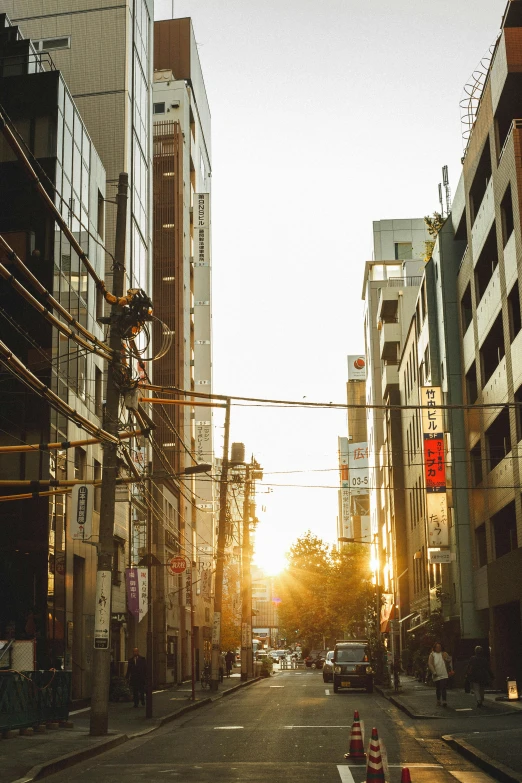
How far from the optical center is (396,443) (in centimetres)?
7275

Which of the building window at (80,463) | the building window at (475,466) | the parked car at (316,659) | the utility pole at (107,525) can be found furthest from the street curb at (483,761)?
the parked car at (316,659)

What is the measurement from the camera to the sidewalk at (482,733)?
46.1 ft

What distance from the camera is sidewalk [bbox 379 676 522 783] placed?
14062 mm

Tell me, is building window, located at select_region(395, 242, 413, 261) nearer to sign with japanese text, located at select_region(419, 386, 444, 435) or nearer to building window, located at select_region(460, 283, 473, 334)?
building window, located at select_region(460, 283, 473, 334)

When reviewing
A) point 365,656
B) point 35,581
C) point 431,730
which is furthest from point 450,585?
point 431,730

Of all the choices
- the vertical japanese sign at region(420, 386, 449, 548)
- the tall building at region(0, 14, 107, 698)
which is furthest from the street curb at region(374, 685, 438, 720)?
the tall building at region(0, 14, 107, 698)

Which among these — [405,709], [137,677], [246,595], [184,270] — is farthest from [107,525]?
[184,270]

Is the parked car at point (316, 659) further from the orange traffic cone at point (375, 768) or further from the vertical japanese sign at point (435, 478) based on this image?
the orange traffic cone at point (375, 768)

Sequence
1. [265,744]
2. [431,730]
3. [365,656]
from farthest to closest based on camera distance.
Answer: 1. [365,656]
2. [431,730]
3. [265,744]

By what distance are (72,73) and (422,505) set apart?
3094 centimetres

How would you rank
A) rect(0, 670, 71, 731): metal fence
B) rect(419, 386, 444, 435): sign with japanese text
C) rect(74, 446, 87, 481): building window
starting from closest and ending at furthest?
rect(0, 670, 71, 731): metal fence < rect(74, 446, 87, 481): building window < rect(419, 386, 444, 435): sign with japanese text

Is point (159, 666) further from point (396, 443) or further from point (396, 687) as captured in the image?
point (396, 443)

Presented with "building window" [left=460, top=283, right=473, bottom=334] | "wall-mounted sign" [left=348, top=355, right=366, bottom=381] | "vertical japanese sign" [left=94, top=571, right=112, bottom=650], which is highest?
"wall-mounted sign" [left=348, top=355, right=366, bottom=381]

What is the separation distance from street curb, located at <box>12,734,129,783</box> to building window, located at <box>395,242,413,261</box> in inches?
3665
